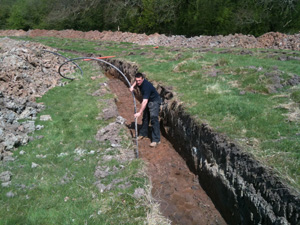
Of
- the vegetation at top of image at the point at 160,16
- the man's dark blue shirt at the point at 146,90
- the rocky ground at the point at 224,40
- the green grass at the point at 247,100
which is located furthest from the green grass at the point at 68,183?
the vegetation at top of image at the point at 160,16

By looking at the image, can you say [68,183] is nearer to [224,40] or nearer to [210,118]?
[210,118]

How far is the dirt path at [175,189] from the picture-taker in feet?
17.5

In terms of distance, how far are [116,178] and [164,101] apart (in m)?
3.85

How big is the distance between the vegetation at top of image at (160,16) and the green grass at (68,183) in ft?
55.4

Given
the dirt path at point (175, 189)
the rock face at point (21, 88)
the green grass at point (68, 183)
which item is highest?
the rock face at point (21, 88)

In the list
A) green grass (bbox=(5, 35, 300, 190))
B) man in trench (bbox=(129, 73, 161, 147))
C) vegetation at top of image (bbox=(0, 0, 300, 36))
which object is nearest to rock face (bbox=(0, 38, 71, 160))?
man in trench (bbox=(129, 73, 161, 147))

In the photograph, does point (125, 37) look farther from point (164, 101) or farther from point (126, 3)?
point (164, 101)

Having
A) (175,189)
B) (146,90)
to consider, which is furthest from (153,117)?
(175,189)

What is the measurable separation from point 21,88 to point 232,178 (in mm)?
7945

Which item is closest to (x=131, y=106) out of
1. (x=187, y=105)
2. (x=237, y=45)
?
(x=187, y=105)

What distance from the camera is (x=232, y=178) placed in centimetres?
504

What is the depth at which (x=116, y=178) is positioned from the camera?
565 cm

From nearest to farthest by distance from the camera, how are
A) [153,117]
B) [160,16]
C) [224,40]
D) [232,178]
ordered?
[232,178] < [153,117] < [224,40] < [160,16]

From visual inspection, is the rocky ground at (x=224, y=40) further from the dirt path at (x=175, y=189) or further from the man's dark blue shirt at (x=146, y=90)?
the dirt path at (x=175, y=189)
